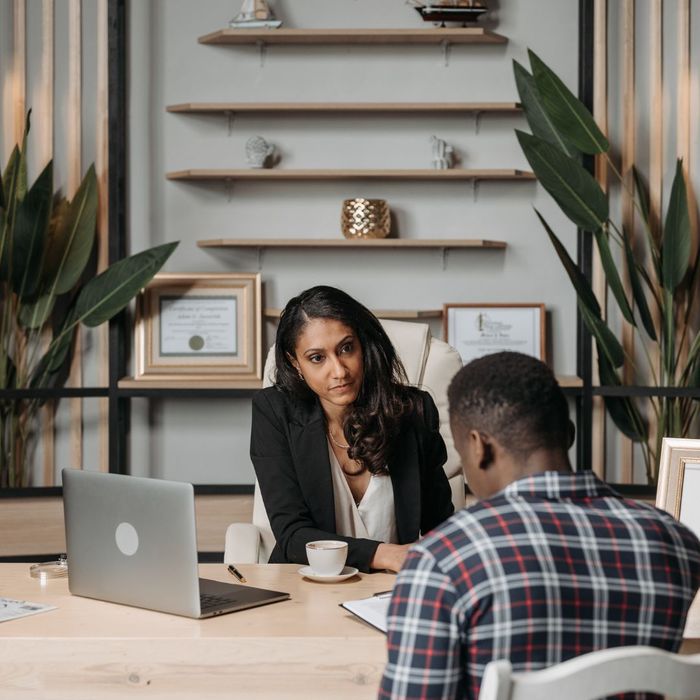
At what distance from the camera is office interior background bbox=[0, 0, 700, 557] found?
3896 mm

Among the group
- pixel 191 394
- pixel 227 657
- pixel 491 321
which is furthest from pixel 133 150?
pixel 227 657

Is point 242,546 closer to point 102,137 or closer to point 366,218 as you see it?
point 366,218

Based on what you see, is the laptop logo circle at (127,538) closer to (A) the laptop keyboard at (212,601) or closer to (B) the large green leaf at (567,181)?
(A) the laptop keyboard at (212,601)

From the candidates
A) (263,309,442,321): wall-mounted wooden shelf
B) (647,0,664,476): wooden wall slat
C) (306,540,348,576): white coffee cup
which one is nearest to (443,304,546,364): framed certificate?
(263,309,442,321): wall-mounted wooden shelf

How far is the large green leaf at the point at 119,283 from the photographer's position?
12.0 ft

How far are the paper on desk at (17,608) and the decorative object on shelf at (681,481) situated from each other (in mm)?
1080

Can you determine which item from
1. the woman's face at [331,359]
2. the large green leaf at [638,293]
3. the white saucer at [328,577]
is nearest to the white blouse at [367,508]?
the woman's face at [331,359]

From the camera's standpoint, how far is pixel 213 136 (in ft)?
13.1

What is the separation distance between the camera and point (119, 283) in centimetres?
366

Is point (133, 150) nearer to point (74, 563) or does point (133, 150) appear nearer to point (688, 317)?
point (688, 317)

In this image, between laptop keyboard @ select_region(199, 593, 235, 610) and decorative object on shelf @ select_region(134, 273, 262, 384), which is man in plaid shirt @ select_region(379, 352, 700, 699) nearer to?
laptop keyboard @ select_region(199, 593, 235, 610)

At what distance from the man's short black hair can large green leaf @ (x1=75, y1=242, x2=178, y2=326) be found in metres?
2.61

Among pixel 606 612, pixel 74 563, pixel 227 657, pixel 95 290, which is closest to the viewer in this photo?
pixel 606 612

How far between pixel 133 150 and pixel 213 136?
31 centimetres
